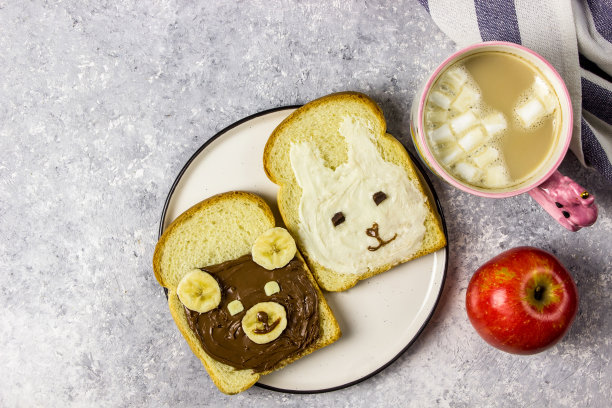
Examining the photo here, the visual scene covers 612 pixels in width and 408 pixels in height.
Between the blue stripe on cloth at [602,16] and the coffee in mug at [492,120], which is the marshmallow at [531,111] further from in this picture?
the blue stripe on cloth at [602,16]

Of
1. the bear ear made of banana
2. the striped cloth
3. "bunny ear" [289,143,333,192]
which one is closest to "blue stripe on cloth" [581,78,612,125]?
the striped cloth

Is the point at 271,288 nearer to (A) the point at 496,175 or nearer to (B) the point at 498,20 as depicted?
(A) the point at 496,175

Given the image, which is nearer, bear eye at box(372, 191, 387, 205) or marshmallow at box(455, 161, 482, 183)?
marshmallow at box(455, 161, 482, 183)

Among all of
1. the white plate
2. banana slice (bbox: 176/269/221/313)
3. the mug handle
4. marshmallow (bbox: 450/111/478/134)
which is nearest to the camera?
the mug handle

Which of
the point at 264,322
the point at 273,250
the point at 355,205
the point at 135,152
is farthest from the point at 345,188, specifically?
the point at 135,152

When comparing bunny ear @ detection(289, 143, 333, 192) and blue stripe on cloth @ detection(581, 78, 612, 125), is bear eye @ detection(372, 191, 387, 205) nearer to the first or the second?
bunny ear @ detection(289, 143, 333, 192)

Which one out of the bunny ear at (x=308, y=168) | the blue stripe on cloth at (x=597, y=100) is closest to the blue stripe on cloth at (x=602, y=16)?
the blue stripe on cloth at (x=597, y=100)
